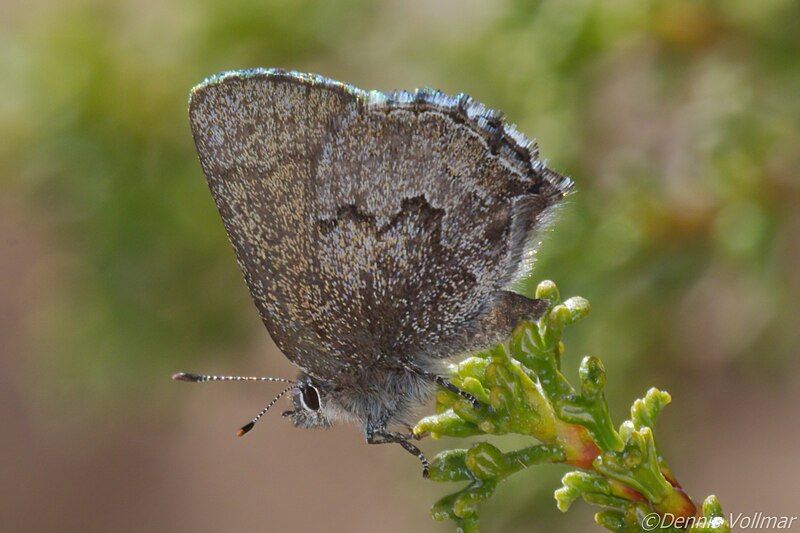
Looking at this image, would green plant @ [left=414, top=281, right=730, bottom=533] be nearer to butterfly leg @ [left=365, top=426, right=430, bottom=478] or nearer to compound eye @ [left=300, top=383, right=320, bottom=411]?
butterfly leg @ [left=365, top=426, right=430, bottom=478]

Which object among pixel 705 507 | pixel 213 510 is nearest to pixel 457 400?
pixel 705 507

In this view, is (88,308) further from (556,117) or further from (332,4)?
(556,117)

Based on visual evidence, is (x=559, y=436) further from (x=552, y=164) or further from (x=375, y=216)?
(x=552, y=164)

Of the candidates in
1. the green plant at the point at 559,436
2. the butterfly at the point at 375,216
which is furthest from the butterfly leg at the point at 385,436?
the green plant at the point at 559,436

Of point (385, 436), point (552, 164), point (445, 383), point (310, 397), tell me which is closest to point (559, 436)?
point (445, 383)

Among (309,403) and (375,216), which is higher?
(375,216)

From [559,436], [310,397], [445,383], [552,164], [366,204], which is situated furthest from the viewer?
[552,164]
